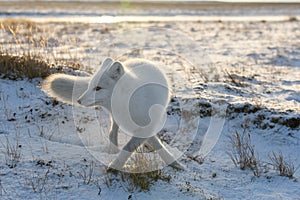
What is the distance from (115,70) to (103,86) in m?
0.21

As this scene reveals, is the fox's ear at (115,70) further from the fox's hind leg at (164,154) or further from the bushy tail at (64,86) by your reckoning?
the fox's hind leg at (164,154)

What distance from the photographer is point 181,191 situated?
358 cm

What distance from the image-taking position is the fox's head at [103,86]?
143 inches

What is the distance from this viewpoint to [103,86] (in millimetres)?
3682

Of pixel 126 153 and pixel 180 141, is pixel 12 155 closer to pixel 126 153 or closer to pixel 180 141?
pixel 126 153

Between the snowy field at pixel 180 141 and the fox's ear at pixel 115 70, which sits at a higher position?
the fox's ear at pixel 115 70

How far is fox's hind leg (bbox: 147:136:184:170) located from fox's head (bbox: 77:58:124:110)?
2.45 feet

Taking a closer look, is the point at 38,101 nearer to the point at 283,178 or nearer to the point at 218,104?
the point at 218,104

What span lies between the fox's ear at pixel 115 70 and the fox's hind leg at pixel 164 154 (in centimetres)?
86

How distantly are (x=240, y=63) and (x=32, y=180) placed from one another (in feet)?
26.0

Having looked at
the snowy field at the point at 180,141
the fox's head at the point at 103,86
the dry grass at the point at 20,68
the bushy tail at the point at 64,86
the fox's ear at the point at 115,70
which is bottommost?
the snowy field at the point at 180,141

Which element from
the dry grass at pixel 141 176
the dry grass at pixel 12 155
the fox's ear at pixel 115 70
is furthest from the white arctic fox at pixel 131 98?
the dry grass at pixel 12 155

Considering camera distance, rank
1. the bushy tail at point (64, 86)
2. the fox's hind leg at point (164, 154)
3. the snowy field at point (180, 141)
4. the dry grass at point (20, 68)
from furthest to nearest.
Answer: the dry grass at point (20, 68) → the bushy tail at point (64, 86) → the fox's hind leg at point (164, 154) → the snowy field at point (180, 141)

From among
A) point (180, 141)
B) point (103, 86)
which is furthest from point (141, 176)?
point (180, 141)
